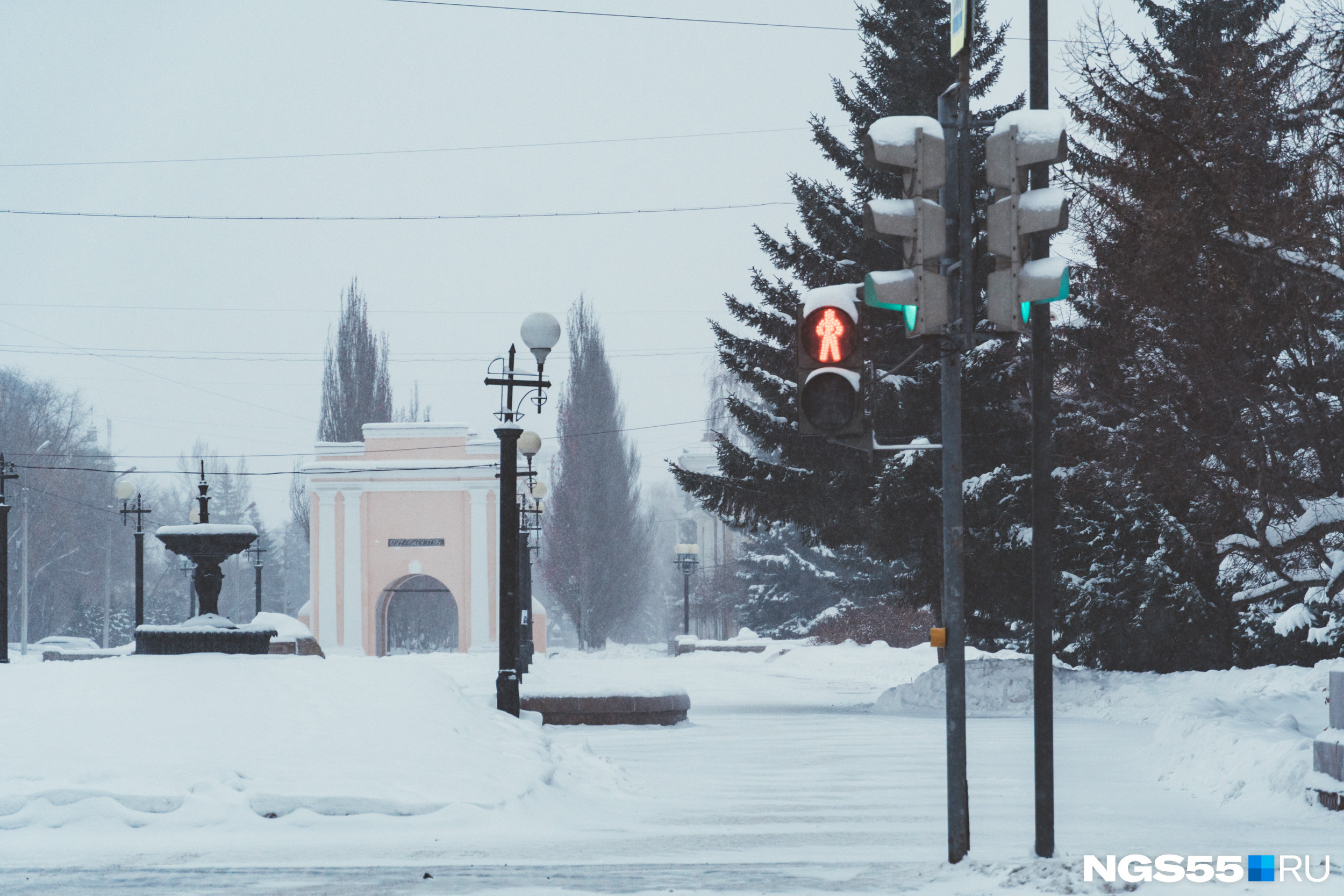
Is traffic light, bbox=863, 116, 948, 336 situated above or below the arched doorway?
above

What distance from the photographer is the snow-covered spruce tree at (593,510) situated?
184 feet

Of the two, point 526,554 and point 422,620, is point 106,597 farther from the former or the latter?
point 526,554

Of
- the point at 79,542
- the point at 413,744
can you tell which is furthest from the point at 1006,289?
the point at 79,542

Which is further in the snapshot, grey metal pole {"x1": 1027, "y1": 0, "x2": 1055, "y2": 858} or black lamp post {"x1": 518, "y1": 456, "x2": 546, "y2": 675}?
black lamp post {"x1": 518, "y1": 456, "x2": 546, "y2": 675}

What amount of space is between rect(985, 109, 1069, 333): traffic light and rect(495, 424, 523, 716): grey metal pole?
842cm

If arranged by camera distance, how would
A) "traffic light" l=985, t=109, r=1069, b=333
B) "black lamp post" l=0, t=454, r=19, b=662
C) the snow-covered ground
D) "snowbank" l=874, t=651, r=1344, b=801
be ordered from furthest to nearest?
"black lamp post" l=0, t=454, r=19, b=662
"snowbank" l=874, t=651, r=1344, b=801
the snow-covered ground
"traffic light" l=985, t=109, r=1069, b=333

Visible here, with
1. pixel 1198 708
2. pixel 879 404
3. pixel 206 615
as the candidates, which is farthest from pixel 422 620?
pixel 1198 708

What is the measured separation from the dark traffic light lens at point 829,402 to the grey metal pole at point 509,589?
789 centimetres

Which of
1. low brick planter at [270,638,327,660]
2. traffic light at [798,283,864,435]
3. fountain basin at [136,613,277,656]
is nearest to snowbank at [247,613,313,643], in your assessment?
low brick planter at [270,638,327,660]

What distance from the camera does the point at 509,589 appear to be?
50.1ft

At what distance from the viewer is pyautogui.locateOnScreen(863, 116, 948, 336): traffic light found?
7473mm

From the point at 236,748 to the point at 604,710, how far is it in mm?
8116

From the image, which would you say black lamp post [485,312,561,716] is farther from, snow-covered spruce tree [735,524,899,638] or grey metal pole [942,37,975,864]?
snow-covered spruce tree [735,524,899,638]

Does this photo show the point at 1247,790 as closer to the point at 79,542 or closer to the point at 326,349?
the point at 326,349
